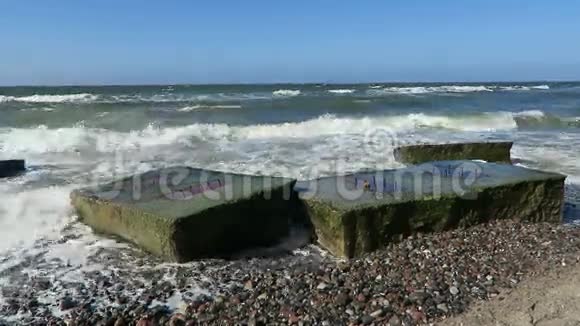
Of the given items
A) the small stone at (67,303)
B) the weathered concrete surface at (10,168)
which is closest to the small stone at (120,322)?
the small stone at (67,303)

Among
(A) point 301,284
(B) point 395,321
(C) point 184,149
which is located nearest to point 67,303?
(A) point 301,284

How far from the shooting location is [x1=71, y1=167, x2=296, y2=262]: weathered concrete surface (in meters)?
4.11

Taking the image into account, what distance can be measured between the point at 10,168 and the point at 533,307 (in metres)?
7.39

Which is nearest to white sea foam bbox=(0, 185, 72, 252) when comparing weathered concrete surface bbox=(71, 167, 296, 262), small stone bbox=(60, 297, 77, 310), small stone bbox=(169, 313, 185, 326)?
weathered concrete surface bbox=(71, 167, 296, 262)

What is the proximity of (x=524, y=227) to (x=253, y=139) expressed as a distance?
364 inches

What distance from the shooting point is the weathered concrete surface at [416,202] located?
425cm

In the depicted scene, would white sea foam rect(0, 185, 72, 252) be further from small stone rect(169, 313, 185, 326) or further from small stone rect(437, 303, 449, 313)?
small stone rect(437, 303, 449, 313)

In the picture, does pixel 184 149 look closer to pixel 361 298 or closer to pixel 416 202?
pixel 416 202

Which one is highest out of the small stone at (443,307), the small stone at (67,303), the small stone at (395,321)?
the small stone at (443,307)

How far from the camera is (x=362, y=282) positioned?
3.63m

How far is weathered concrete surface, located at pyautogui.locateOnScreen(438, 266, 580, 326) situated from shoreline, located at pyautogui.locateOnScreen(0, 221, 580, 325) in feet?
0.42

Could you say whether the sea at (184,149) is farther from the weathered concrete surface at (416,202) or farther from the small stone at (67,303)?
the weathered concrete surface at (416,202)

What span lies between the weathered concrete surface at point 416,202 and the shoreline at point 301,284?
0.46ft

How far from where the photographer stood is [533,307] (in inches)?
118
